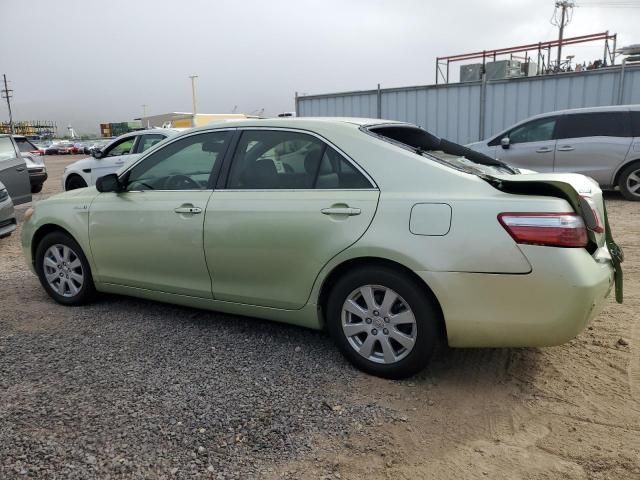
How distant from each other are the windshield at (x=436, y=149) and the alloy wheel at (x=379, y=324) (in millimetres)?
868

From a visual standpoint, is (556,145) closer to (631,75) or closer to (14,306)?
(631,75)

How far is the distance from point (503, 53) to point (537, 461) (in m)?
18.1

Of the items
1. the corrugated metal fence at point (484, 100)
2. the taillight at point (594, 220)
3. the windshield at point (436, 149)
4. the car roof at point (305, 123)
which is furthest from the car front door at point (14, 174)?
the corrugated metal fence at point (484, 100)

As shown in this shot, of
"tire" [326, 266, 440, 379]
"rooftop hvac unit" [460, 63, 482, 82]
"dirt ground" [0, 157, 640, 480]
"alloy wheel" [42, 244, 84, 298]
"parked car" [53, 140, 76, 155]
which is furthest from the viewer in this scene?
"parked car" [53, 140, 76, 155]

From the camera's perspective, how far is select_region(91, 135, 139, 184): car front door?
1094cm

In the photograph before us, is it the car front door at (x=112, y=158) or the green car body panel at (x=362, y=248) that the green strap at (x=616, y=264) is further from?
the car front door at (x=112, y=158)

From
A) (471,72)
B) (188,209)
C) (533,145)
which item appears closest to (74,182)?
(188,209)

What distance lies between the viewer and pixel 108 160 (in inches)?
441

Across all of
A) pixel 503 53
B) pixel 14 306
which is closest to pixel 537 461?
pixel 14 306

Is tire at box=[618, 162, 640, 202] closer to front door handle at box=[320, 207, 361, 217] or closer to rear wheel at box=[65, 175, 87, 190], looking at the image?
front door handle at box=[320, 207, 361, 217]

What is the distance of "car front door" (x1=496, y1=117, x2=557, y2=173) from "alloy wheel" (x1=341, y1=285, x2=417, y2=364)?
26.5ft

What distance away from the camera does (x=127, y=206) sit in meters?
4.18

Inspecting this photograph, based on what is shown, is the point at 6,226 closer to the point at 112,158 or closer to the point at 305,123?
the point at 112,158

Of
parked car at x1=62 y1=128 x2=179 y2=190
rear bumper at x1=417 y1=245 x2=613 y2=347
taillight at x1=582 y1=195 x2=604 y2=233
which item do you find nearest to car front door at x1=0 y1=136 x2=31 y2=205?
parked car at x1=62 y1=128 x2=179 y2=190
